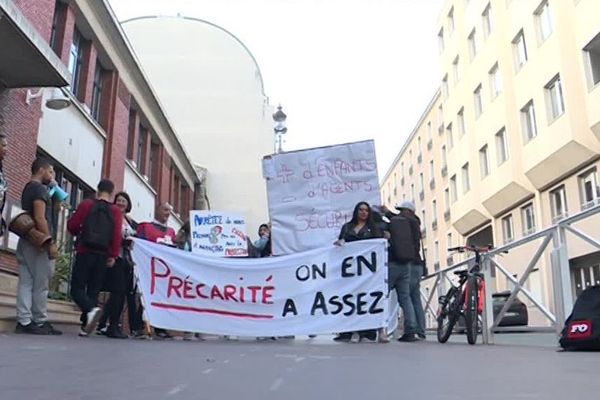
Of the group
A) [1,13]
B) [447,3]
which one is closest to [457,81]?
[447,3]

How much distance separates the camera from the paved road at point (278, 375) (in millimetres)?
2934

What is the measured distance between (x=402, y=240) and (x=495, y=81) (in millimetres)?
23040

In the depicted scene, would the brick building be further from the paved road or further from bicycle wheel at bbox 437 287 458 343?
bicycle wheel at bbox 437 287 458 343

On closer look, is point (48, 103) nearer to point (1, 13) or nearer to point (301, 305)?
point (1, 13)

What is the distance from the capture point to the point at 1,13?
26.9 feet

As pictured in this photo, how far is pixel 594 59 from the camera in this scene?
2050 cm

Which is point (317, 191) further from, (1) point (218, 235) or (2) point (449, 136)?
(2) point (449, 136)

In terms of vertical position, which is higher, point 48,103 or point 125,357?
point 48,103

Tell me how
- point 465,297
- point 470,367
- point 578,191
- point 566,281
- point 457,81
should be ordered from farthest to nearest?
point 457,81 < point 578,191 < point 465,297 < point 566,281 < point 470,367

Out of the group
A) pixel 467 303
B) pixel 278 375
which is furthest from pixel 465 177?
pixel 278 375

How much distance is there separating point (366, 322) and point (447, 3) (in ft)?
106

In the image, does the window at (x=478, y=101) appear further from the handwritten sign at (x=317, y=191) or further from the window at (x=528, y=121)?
the handwritten sign at (x=317, y=191)

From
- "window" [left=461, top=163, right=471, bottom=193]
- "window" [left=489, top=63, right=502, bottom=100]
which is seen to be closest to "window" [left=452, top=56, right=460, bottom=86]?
"window" [left=461, top=163, right=471, bottom=193]

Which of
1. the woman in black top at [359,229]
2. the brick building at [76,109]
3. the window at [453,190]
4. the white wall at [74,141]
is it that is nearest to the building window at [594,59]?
the brick building at [76,109]
